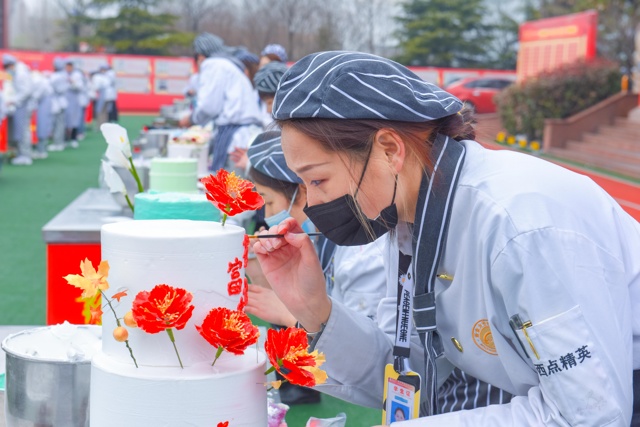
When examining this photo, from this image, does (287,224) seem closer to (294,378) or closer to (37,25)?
(294,378)

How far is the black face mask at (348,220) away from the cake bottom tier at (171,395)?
33cm

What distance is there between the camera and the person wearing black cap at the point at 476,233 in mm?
1298

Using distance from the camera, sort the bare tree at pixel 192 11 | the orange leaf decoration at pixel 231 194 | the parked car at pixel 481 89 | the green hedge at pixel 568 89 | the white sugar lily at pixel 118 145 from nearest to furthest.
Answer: the orange leaf decoration at pixel 231 194 → the white sugar lily at pixel 118 145 → the green hedge at pixel 568 89 → the parked car at pixel 481 89 → the bare tree at pixel 192 11

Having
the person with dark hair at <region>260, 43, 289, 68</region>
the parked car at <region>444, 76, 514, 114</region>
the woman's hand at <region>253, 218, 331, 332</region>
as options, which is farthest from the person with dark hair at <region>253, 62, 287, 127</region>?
the parked car at <region>444, 76, 514, 114</region>

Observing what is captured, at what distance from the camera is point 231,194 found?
1.51 m

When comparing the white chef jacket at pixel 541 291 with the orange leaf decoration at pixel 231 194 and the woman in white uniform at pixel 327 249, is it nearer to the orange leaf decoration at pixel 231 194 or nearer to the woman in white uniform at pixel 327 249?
the orange leaf decoration at pixel 231 194

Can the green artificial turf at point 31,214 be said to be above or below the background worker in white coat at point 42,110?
below

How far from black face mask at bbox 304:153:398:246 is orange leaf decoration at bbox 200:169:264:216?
4.6 inches

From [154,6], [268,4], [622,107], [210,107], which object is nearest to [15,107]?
[210,107]

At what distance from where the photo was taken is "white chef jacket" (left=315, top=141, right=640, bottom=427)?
4.24ft

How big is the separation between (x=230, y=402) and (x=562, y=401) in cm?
53

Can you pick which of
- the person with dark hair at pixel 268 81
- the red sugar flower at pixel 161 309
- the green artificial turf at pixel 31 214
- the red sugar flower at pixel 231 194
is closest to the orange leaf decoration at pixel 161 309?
the red sugar flower at pixel 161 309

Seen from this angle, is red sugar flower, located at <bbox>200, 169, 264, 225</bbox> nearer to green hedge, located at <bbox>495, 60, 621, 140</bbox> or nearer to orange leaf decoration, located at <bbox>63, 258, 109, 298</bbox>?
orange leaf decoration, located at <bbox>63, 258, 109, 298</bbox>

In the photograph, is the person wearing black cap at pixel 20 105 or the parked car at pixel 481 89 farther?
the parked car at pixel 481 89
